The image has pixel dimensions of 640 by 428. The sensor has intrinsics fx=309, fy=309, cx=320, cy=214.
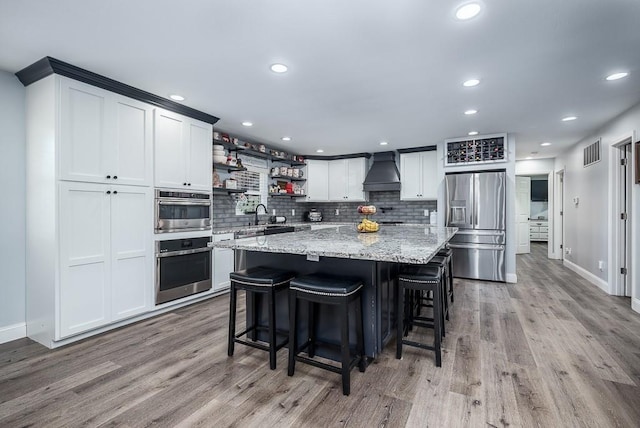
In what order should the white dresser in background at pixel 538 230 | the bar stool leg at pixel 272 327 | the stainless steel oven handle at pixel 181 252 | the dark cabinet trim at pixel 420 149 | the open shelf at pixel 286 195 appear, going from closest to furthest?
1. the bar stool leg at pixel 272 327
2. the stainless steel oven handle at pixel 181 252
3. the dark cabinet trim at pixel 420 149
4. the open shelf at pixel 286 195
5. the white dresser in background at pixel 538 230

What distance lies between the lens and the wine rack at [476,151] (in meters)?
4.73

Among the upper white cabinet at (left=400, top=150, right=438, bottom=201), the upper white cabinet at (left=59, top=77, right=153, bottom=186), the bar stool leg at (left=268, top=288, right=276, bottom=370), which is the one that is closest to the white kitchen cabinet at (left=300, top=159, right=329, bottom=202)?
the upper white cabinet at (left=400, top=150, right=438, bottom=201)

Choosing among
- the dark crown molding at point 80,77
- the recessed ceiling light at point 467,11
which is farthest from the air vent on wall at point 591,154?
the dark crown molding at point 80,77

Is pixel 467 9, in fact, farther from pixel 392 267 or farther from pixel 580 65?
pixel 392 267

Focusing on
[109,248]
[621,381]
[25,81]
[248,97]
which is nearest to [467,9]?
[248,97]

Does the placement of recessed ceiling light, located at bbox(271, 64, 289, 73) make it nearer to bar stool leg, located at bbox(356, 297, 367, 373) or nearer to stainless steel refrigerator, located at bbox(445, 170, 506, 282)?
bar stool leg, located at bbox(356, 297, 367, 373)

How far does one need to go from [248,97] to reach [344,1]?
1.72m

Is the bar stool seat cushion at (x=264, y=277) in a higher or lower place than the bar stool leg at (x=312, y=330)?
higher

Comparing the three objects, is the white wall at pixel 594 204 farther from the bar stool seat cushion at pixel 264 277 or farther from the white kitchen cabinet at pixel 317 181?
the white kitchen cabinet at pixel 317 181

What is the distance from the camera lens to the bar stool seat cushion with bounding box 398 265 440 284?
228 centimetres

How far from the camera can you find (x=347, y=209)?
6688 mm

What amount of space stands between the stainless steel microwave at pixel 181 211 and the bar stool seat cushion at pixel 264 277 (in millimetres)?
1458

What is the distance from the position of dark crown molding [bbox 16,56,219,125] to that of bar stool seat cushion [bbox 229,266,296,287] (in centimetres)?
210

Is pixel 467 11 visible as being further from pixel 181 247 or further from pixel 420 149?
pixel 420 149
